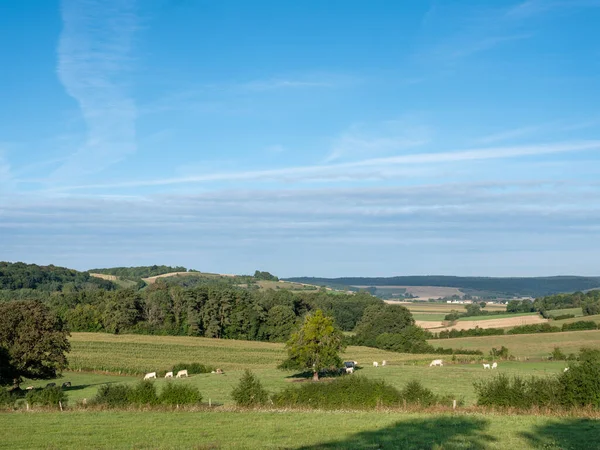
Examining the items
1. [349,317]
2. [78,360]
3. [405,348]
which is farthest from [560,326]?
[78,360]

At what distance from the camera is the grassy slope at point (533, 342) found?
8025 centimetres

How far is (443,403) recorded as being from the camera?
101 feet

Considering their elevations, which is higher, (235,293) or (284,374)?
(235,293)

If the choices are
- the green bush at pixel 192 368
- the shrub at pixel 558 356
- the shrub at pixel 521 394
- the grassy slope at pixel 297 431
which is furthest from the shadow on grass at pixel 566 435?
the shrub at pixel 558 356

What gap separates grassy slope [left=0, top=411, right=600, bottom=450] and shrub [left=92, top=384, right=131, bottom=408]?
10.6 feet

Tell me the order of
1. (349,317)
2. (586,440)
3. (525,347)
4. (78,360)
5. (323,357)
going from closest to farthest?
(586,440) → (323,357) → (78,360) → (525,347) → (349,317)

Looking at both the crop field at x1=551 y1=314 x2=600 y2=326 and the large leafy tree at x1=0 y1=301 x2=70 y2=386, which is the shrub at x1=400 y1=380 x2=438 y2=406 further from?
the crop field at x1=551 y1=314 x2=600 y2=326

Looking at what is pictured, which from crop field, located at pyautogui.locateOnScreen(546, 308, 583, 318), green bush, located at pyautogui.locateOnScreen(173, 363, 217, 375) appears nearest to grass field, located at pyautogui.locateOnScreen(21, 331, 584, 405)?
green bush, located at pyautogui.locateOnScreen(173, 363, 217, 375)

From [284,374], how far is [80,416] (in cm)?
3365

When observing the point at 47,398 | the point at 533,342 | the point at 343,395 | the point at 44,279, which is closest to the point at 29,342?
the point at 47,398

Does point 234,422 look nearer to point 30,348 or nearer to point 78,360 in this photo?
point 30,348

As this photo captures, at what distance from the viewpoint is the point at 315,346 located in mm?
54844

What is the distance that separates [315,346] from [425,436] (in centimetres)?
3473

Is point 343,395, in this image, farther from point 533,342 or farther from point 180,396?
point 533,342
